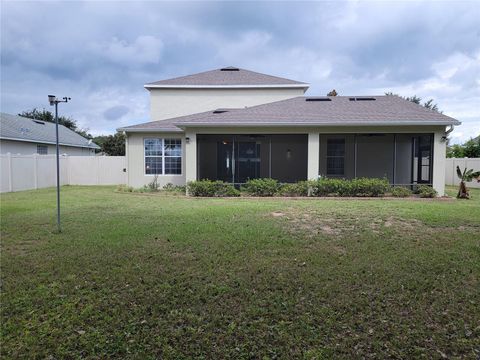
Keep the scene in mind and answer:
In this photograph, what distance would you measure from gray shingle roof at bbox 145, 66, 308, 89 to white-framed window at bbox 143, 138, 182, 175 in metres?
5.41

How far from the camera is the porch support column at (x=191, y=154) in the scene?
14.3 meters

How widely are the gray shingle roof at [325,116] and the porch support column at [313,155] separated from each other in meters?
0.72

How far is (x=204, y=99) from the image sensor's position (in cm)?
2095

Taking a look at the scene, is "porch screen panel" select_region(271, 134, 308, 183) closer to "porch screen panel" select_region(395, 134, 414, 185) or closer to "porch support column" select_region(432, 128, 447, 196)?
"porch screen panel" select_region(395, 134, 414, 185)

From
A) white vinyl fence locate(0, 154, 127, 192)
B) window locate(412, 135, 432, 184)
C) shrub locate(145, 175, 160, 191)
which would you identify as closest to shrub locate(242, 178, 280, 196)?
shrub locate(145, 175, 160, 191)

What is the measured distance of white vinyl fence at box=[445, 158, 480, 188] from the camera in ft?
59.4

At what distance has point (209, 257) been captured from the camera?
18.2ft

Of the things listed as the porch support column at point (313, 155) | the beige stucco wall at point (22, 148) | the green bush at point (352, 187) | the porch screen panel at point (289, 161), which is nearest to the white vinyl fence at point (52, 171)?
the beige stucco wall at point (22, 148)

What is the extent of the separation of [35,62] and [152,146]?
738 cm

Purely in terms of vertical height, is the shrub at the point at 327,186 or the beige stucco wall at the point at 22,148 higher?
the beige stucco wall at the point at 22,148

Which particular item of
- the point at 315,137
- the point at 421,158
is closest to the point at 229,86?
the point at 315,137

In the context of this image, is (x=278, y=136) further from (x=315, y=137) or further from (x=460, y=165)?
(x=460, y=165)

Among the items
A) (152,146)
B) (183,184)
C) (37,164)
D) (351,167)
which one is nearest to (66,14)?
(152,146)

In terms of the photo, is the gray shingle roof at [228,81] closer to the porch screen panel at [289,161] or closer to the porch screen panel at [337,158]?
the porch screen panel at [289,161]
